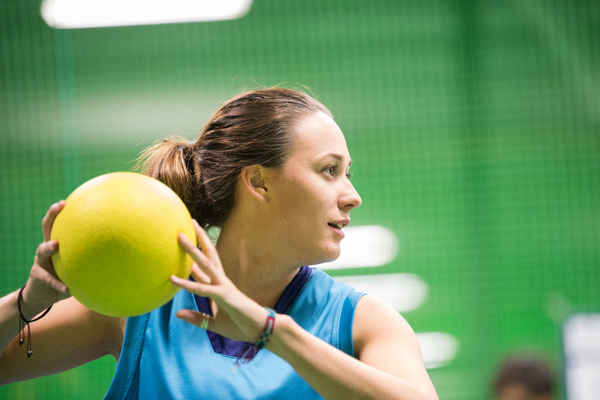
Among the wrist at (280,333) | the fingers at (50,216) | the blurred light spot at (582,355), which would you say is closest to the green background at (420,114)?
the blurred light spot at (582,355)

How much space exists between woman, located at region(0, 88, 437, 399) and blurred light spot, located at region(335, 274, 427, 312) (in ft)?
8.80

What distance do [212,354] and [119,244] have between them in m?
0.44

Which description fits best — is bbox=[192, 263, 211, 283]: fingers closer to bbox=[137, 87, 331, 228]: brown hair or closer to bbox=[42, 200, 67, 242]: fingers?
bbox=[42, 200, 67, 242]: fingers

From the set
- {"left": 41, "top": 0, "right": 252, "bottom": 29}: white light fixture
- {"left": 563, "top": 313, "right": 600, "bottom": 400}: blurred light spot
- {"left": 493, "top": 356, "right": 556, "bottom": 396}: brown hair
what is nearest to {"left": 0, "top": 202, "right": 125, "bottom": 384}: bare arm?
{"left": 493, "top": 356, "right": 556, "bottom": 396}: brown hair

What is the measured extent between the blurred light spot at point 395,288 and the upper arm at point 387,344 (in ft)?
9.14

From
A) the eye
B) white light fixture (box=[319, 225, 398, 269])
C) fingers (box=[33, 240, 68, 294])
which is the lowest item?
white light fixture (box=[319, 225, 398, 269])

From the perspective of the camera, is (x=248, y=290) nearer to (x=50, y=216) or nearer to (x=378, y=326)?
(x=378, y=326)

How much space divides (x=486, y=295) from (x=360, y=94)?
60.9 inches

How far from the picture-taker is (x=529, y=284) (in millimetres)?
4293

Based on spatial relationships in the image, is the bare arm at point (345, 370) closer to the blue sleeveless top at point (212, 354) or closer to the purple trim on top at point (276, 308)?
the blue sleeveless top at point (212, 354)

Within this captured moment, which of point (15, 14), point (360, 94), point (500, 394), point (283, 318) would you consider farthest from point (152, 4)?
point (283, 318)

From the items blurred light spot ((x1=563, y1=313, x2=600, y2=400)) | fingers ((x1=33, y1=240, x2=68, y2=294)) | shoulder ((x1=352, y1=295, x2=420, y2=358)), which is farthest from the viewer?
blurred light spot ((x1=563, y1=313, x2=600, y2=400))

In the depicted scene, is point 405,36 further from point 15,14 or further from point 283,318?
point 283,318

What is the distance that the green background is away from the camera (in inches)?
168
